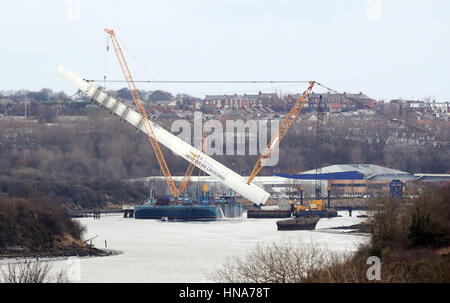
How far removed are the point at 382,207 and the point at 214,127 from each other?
4785cm

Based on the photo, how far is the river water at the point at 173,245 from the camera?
23.4 meters

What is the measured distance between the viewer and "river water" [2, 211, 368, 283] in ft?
76.8

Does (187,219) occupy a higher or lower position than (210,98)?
lower

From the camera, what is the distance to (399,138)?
85.9m

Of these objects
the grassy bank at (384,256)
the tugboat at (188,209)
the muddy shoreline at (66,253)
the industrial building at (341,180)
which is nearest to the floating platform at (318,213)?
the tugboat at (188,209)

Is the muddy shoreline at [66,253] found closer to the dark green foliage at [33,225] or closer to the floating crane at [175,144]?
the dark green foliage at [33,225]

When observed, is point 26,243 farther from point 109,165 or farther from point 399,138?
point 399,138

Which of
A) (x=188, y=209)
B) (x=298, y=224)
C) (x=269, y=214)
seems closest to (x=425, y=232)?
(x=298, y=224)

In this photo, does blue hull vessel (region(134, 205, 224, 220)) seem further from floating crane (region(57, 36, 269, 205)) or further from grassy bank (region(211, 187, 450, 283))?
grassy bank (region(211, 187, 450, 283))

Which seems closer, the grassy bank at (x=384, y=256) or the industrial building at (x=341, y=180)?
the grassy bank at (x=384, y=256)

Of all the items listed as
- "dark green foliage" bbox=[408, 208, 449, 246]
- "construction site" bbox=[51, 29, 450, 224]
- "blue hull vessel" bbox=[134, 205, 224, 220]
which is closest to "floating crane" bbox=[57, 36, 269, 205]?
"construction site" bbox=[51, 29, 450, 224]
